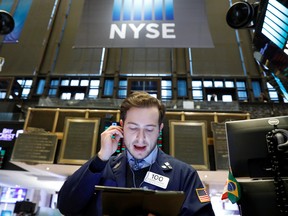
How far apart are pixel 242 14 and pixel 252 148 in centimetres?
167

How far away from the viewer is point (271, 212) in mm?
1594

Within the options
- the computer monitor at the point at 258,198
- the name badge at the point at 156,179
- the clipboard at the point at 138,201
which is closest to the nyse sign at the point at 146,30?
the computer monitor at the point at 258,198

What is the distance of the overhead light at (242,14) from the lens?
269 cm

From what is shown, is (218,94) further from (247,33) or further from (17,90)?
(17,90)

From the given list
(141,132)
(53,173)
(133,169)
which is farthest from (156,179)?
(53,173)

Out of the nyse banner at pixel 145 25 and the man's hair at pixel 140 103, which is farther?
the nyse banner at pixel 145 25

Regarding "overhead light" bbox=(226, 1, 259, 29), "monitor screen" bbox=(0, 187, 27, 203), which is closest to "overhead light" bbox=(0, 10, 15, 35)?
"overhead light" bbox=(226, 1, 259, 29)

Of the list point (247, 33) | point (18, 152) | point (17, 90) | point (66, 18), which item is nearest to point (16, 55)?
point (17, 90)

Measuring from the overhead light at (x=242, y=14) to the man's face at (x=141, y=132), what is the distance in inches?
76.9

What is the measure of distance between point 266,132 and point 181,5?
179 inches

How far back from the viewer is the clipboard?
3.36 feet

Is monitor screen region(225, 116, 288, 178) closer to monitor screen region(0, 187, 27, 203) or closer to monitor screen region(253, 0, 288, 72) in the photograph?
monitor screen region(253, 0, 288, 72)

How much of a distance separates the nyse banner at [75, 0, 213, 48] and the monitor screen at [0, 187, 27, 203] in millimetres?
13101

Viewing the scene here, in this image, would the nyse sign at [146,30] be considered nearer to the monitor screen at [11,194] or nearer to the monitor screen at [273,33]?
the monitor screen at [273,33]
